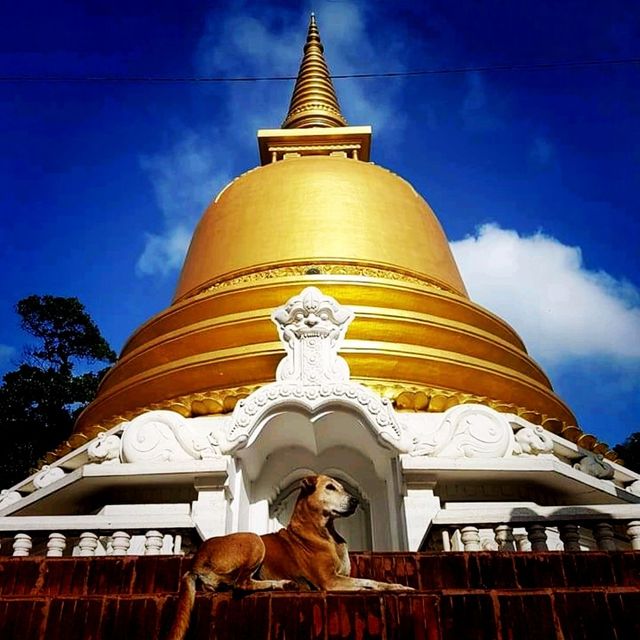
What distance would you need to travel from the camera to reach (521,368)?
967cm

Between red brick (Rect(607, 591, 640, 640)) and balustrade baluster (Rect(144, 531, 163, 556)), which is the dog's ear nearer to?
red brick (Rect(607, 591, 640, 640))

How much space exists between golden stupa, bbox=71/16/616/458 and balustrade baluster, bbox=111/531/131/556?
268cm

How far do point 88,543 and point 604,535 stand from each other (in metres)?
3.84

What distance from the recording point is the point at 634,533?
4941mm

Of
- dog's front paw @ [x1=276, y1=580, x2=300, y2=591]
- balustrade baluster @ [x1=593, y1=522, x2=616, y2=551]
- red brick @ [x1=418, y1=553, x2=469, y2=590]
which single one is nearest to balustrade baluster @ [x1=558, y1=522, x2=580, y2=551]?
balustrade baluster @ [x1=593, y1=522, x2=616, y2=551]

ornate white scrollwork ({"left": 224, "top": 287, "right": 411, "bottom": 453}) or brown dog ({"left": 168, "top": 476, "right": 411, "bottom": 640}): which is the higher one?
ornate white scrollwork ({"left": 224, "top": 287, "right": 411, "bottom": 453})

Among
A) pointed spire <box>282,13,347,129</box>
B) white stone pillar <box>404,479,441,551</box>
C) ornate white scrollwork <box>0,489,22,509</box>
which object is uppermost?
pointed spire <box>282,13,347,129</box>

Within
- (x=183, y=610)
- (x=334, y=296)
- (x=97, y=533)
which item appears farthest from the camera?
(x=334, y=296)

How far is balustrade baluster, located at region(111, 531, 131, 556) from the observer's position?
5117mm

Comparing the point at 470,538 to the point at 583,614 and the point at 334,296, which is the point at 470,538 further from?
the point at 334,296

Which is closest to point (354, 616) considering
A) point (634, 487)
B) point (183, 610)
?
point (183, 610)

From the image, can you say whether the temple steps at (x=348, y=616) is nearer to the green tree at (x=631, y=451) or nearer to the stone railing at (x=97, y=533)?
the stone railing at (x=97, y=533)

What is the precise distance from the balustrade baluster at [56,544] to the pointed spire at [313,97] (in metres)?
13.2

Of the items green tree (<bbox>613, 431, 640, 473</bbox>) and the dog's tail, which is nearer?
the dog's tail
